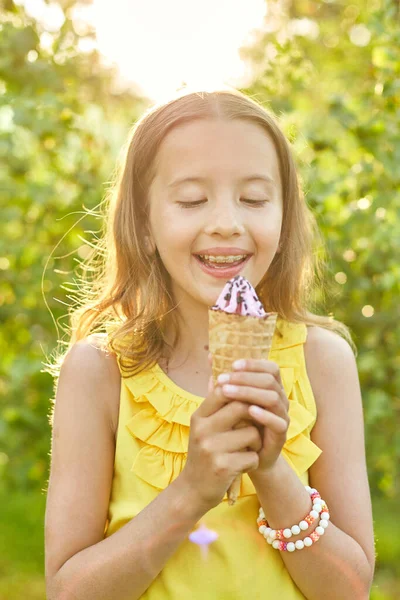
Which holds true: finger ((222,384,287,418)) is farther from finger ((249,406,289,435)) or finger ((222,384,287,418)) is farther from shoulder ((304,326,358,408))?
shoulder ((304,326,358,408))

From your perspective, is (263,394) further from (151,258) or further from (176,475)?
(151,258)

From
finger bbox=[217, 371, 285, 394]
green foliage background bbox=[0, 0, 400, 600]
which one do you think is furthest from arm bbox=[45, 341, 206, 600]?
green foliage background bbox=[0, 0, 400, 600]

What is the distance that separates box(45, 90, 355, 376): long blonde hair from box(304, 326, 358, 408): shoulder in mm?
112

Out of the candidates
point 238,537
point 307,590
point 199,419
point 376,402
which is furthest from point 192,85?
point 376,402

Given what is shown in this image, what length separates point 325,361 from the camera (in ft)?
7.85

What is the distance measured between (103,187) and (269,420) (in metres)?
2.54

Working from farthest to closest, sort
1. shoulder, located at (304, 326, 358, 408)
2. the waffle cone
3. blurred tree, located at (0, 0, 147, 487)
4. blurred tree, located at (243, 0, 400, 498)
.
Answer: blurred tree, located at (0, 0, 147, 487) → blurred tree, located at (243, 0, 400, 498) → shoulder, located at (304, 326, 358, 408) → the waffle cone

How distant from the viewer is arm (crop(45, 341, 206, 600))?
1.98m

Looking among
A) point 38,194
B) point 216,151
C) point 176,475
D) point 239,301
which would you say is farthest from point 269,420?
point 38,194

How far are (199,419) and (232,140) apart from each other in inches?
30.5

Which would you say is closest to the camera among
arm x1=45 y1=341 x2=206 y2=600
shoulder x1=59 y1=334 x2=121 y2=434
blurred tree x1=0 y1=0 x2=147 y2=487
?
arm x1=45 y1=341 x2=206 y2=600

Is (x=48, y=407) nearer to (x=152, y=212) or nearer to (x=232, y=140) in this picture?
(x=152, y=212)

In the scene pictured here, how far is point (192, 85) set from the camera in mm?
2479

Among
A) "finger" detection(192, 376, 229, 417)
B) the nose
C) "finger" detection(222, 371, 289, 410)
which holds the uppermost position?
the nose
